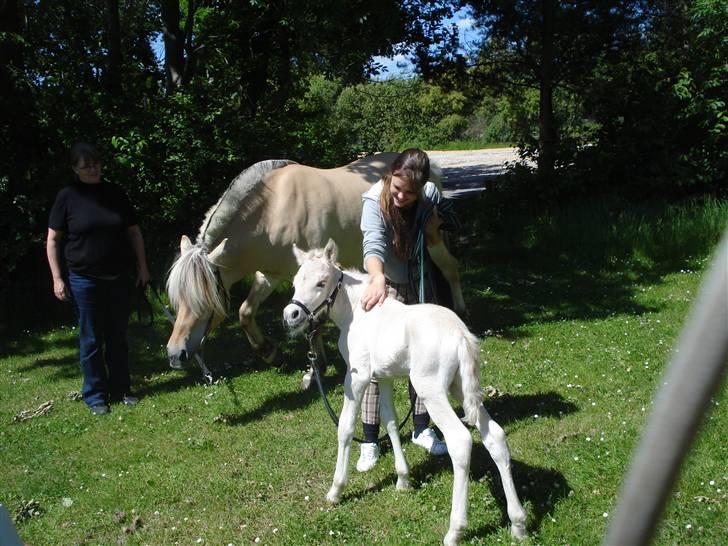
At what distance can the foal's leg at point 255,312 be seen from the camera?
6.90 metres

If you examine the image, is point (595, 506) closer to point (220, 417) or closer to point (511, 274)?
point (220, 417)

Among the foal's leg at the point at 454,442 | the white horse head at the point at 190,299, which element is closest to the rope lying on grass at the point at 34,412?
the white horse head at the point at 190,299

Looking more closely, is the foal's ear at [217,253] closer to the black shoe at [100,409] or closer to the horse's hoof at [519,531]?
the black shoe at [100,409]

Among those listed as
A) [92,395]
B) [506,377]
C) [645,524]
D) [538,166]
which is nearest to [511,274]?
[538,166]

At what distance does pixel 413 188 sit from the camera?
4.15 metres

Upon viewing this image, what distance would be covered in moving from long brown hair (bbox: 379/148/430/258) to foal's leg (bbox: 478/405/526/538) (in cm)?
132

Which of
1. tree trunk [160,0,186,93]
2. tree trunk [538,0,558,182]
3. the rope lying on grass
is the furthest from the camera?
tree trunk [538,0,558,182]

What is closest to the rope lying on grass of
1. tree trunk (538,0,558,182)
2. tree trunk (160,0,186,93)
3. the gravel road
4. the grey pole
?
tree trunk (160,0,186,93)

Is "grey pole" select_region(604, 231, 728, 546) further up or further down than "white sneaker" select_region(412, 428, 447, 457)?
further up

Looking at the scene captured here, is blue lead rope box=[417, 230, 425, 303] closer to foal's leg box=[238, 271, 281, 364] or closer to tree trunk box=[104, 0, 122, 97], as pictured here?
foal's leg box=[238, 271, 281, 364]

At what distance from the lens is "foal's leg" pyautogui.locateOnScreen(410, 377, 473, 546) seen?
3391mm

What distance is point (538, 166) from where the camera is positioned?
43.7ft

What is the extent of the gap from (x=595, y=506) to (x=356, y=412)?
→ 4.80ft

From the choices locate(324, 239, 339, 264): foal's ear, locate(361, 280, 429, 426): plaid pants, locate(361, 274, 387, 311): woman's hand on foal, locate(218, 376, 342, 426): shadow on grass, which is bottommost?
locate(218, 376, 342, 426): shadow on grass
